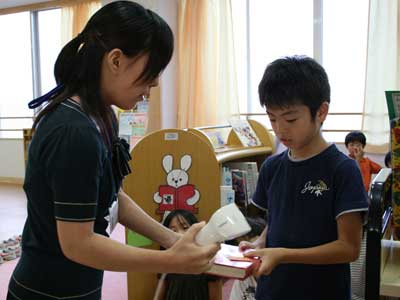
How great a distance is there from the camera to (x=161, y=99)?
5.11 metres

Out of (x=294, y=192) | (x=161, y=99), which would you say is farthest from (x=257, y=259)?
(x=161, y=99)

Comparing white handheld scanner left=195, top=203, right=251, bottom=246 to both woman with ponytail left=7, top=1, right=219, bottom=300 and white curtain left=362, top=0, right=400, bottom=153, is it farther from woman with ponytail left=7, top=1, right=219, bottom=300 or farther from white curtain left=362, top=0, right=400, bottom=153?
white curtain left=362, top=0, right=400, bottom=153

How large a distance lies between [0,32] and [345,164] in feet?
24.1

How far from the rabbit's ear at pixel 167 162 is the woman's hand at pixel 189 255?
62.1 inches

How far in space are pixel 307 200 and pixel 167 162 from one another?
1.43 meters

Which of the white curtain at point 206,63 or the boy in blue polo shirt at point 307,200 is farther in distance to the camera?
the white curtain at point 206,63

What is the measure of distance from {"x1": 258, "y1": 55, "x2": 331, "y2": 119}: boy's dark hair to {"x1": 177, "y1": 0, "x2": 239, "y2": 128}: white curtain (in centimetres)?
381

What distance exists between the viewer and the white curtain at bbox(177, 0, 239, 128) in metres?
4.90

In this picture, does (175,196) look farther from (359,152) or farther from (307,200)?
(359,152)

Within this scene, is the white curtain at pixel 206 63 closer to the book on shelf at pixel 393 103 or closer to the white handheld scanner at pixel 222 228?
the book on shelf at pixel 393 103

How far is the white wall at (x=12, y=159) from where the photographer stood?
273 inches

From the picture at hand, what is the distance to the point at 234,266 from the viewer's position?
0.97 meters

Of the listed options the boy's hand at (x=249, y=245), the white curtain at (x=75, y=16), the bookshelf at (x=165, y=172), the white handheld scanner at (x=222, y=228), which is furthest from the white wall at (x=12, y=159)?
the white handheld scanner at (x=222, y=228)

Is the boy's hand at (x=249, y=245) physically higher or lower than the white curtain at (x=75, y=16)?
lower
